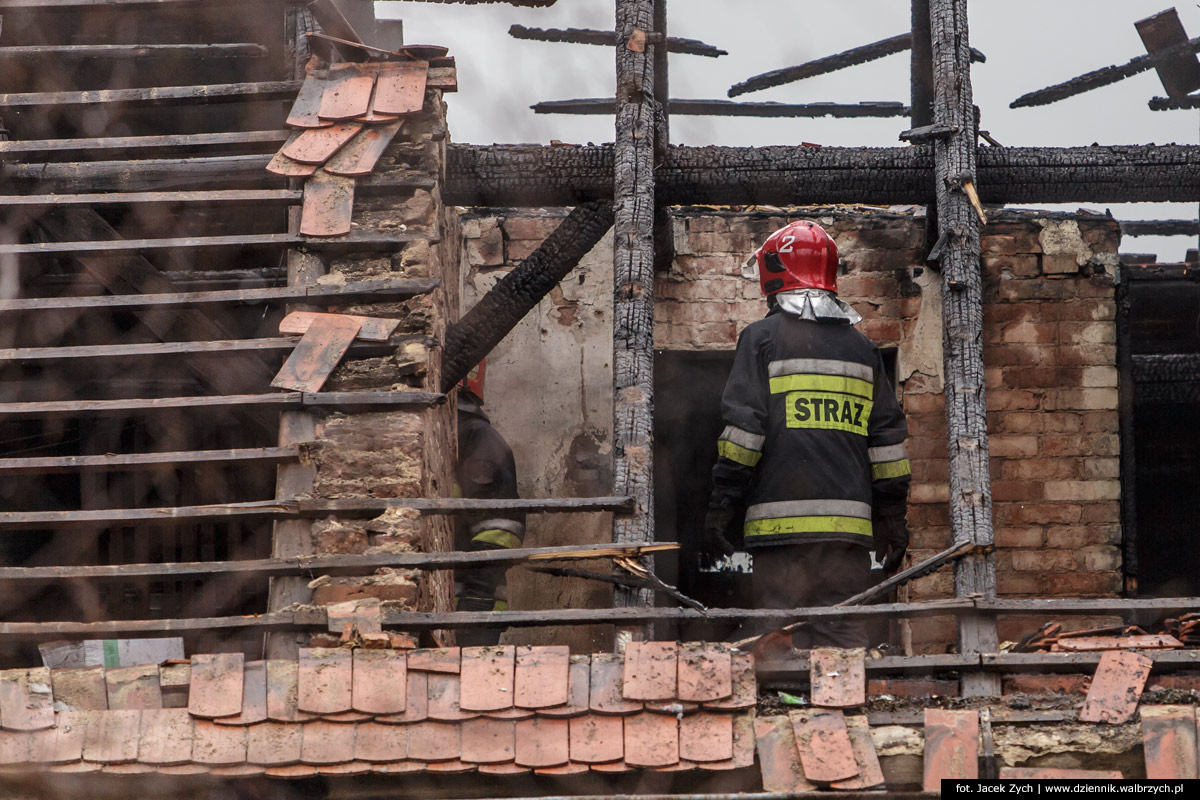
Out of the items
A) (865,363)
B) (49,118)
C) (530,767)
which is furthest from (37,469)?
(865,363)

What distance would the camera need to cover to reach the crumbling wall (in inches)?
195

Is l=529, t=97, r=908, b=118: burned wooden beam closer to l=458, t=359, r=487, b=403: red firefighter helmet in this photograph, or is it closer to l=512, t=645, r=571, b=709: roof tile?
l=458, t=359, r=487, b=403: red firefighter helmet

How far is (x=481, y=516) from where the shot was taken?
6180 mm

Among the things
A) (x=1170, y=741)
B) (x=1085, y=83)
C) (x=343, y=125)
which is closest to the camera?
(x=1170, y=741)

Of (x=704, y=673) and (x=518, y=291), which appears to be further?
(x=518, y=291)

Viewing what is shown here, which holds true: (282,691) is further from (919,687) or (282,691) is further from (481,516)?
(919,687)

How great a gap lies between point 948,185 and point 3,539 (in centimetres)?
518

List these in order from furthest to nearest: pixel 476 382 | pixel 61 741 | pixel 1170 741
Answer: pixel 476 382 < pixel 61 741 < pixel 1170 741

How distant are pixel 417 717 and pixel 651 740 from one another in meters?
0.81

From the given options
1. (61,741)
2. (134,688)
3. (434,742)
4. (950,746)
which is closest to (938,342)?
(950,746)

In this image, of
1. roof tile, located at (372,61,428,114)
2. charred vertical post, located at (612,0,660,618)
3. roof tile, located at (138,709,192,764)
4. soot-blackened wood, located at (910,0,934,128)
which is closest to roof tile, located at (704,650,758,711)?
charred vertical post, located at (612,0,660,618)

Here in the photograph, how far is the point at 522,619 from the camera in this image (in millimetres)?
4668

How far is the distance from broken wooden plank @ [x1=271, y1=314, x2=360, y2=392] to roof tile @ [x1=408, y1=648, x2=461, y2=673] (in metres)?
1.19

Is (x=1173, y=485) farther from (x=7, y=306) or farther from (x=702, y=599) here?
(x=7, y=306)
